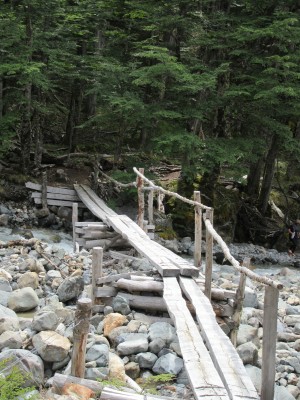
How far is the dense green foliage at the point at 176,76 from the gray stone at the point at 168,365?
9710 mm

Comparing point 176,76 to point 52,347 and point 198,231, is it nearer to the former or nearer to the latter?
point 198,231

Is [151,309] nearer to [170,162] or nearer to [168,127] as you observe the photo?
[168,127]

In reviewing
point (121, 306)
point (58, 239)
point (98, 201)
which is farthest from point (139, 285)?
point (98, 201)

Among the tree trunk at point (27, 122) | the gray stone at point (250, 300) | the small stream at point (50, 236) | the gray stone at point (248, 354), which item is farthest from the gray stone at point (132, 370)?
the tree trunk at point (27, 122)

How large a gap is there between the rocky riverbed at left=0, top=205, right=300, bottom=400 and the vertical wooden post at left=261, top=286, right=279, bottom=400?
94cm

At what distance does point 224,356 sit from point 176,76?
11617mm

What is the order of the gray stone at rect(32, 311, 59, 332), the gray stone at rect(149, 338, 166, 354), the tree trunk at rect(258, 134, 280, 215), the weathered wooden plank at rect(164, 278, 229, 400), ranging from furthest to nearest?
1. the tree trunk at rect(258, 134, 280, 215)
2. the gray stone at rect(149, 338, 166, 354)
3. the gray stone at rect(32, 311, 59, 332)
4. the weathered wooden plank at rect(164, 278, 229, 400)

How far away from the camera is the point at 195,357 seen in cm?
477

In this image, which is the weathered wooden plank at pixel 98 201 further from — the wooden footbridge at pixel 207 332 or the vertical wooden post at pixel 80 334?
the vertical wooden post at pixel 80 334

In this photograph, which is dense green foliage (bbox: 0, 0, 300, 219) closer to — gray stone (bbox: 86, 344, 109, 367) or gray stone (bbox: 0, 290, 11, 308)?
gray stone (bbox: 0, 290, 11, 308)

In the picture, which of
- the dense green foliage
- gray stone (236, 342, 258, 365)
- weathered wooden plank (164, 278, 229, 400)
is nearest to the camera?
weathered wooden plank (164, 278, 229, 400)

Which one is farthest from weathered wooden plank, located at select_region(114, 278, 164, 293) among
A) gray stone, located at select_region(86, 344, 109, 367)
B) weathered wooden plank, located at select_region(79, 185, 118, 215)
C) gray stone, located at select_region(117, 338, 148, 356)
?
weathered wooden plank, located at select_region(79, 185, 118, 215)

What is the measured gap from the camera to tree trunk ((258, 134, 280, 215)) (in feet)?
57.7

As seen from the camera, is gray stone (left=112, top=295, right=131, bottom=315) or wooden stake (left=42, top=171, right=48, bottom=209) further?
wooden stake (left=42, top=171, right=48, bottom=209)
